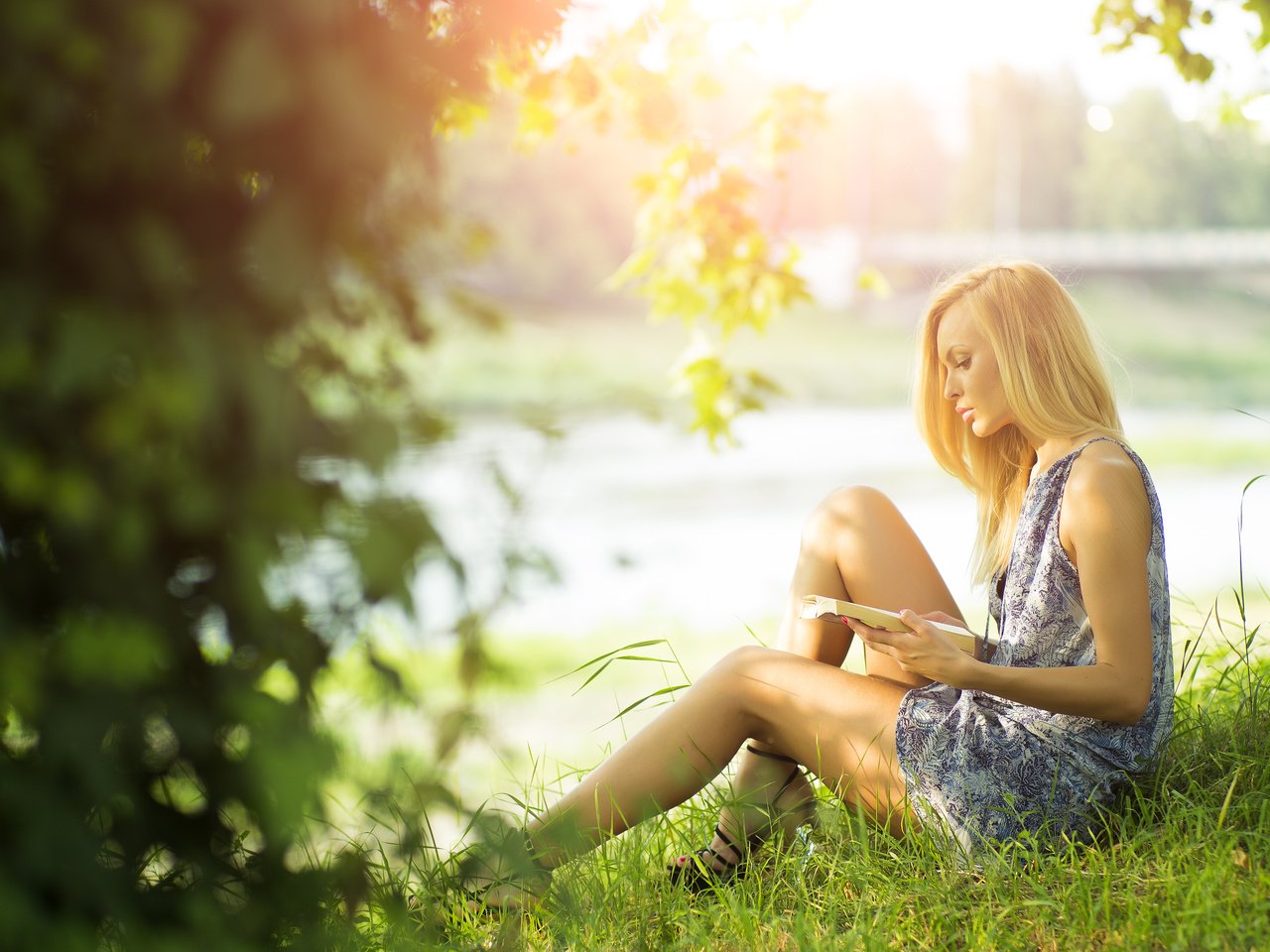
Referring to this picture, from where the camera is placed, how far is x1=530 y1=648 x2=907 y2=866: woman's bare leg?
5.89ft

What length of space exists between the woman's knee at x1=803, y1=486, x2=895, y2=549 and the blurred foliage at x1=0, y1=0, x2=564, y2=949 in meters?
1.25

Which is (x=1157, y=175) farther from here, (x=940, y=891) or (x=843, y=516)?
(x=940, y=891)

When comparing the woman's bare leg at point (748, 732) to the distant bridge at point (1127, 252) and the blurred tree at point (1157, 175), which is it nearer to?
the distant bridge at point (1127, 252)

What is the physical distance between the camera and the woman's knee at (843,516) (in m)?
2.02

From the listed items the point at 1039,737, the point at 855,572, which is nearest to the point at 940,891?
the point at 1039,737

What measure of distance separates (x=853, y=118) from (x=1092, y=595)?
39.5m

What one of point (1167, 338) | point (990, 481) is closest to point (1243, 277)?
point (1167, 338)

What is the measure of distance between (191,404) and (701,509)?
14369 millimetres

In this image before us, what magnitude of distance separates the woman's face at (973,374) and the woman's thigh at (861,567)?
207mm

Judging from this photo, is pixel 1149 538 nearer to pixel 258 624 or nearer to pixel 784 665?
pixel 784 665

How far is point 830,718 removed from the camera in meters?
1.81

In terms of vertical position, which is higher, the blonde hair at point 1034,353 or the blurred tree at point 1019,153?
the blurred tree at point 1019,153

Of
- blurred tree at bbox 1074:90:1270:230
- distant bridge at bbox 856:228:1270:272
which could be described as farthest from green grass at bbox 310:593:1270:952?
blurred tree at bbox 1074:90:1270:230

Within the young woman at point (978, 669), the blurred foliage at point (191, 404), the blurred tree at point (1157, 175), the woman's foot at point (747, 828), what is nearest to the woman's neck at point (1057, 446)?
the young woman at point (978, 669)
